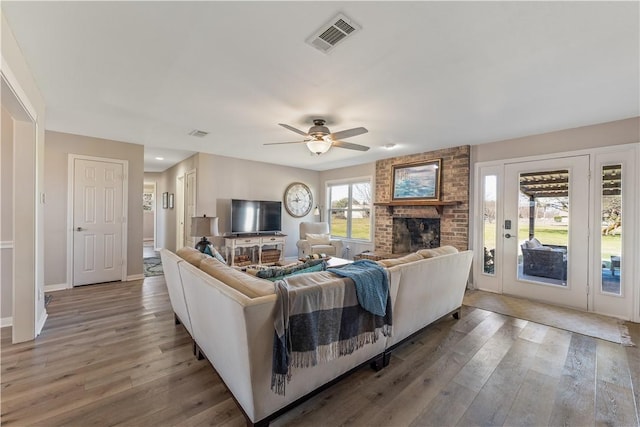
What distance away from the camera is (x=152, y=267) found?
582 centimetres

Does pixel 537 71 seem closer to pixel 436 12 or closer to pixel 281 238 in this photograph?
pixel 436 12

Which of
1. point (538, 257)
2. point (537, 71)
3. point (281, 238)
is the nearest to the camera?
point (537, 71)

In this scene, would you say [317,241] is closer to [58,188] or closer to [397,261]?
[397,261]

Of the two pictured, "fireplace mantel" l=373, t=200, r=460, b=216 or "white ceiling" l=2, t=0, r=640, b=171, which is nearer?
"white ceiling" l=2, t=0, r=640, b=171

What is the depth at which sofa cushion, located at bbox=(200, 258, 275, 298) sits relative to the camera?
1506mm

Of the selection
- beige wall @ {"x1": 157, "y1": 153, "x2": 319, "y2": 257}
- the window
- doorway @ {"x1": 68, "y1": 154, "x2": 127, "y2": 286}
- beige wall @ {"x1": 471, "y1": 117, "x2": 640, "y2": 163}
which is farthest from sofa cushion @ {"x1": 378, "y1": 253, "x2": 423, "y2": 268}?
doorway @ {"x1": 68, "y1": 154, "x2": 127, "y2": 286}

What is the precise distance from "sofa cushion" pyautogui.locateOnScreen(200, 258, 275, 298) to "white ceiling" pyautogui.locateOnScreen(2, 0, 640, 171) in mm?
1611

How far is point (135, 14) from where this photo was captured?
1645 millimetres

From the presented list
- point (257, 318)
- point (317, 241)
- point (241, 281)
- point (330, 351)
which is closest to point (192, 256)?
point (241, 281)

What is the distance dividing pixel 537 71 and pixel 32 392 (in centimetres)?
446

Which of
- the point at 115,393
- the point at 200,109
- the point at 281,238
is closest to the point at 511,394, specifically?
the point at 115,393

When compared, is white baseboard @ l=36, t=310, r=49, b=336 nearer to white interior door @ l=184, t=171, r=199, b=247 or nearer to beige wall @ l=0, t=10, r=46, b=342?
beige wall @ l=0, t=10, r=46, b=342

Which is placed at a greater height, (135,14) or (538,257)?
(135,14)

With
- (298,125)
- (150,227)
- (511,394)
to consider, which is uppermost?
(298,125)
